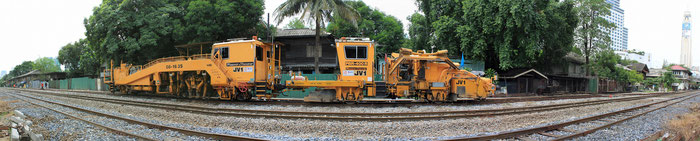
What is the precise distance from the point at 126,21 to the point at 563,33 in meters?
31.1

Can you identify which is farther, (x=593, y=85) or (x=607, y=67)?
(x=607, y=67)

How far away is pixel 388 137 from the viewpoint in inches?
237

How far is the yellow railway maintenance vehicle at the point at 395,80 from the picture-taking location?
1153cm

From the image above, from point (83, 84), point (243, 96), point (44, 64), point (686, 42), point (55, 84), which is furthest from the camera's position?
point (686, 42)

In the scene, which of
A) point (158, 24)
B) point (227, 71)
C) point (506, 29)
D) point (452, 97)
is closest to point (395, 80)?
point (452, 97)

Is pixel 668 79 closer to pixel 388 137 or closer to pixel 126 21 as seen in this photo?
pixel 388 137

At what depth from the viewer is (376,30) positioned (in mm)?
36031

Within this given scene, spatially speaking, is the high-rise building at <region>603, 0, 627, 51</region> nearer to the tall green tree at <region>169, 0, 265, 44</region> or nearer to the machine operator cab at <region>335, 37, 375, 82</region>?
the tall green tree at <region>169, 0, 265, 44</region>

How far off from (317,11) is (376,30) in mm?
20672

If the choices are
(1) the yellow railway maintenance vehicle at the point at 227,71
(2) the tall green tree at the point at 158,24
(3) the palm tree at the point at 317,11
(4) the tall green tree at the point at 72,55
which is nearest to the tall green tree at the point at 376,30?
(2) the tall green tree at the point at 158,24

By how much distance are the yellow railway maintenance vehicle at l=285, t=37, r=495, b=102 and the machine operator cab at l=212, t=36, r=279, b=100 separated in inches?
52.8

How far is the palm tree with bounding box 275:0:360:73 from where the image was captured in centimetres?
1601

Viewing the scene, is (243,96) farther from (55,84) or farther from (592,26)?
(55,84)

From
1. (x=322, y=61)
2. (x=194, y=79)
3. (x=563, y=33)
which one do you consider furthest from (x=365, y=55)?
(x=563, y=33)
